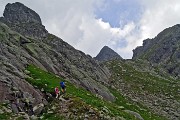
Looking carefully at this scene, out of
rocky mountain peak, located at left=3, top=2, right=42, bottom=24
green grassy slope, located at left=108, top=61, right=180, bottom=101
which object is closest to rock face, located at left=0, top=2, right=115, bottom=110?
green grassy slope, located at left=108, top=61, right=180, bottom=101

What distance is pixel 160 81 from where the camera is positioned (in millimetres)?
135500

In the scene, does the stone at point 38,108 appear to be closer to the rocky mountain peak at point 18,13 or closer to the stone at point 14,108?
the stone at point 14,108

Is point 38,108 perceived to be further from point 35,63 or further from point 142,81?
point 142,81

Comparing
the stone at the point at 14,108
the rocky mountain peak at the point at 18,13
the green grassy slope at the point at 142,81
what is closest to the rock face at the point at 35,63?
the stone at the point at 14,108

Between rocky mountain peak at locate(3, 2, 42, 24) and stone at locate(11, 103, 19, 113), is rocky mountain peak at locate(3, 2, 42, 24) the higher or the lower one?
the higher one

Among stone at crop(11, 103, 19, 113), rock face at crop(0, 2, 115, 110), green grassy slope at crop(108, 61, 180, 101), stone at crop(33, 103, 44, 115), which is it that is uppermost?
green grassy slope at crop(108, 61, 180, 101)

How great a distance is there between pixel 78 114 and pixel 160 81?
10010cm

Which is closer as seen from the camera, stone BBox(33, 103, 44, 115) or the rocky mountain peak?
stone BBox(33, 103, 44, 115)

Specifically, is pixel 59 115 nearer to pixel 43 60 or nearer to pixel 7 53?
pixel 7 53

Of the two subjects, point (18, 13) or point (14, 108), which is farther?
point (18, 13)

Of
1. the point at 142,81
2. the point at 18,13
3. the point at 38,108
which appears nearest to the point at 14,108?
the point at 38,108

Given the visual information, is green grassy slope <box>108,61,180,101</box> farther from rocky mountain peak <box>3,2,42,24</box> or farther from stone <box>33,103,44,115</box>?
stone <box>33,103,44,115</box>

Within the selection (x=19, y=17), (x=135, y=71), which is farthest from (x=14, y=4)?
(x=135, y=71)

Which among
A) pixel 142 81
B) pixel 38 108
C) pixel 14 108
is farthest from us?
pixel 142 81
